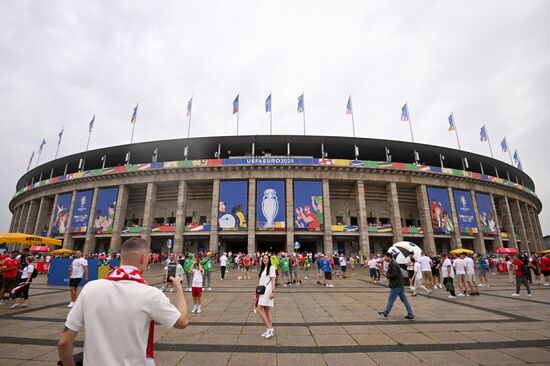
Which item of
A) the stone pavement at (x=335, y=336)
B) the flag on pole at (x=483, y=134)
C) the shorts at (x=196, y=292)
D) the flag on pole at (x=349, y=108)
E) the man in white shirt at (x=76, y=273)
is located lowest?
the stone pavement at (x=335, y=336)

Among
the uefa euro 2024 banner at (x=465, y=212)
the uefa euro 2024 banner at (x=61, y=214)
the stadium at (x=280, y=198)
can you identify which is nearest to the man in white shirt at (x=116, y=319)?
the stadium at (x=280, y=198)

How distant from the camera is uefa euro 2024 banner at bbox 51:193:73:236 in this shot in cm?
3611

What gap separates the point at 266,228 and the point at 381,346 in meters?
25.8

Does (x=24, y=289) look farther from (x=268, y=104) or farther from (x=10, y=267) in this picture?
(x=268, y=104)

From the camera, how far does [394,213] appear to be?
33.3 meters

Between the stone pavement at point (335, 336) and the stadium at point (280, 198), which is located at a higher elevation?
the stadium at point (280, 198)

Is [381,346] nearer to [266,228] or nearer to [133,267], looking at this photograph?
[133,267]

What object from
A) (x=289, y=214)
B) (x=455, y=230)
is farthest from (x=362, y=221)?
(x=455, y=230)

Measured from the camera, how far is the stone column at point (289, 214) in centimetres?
2994

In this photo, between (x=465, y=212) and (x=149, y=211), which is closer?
(x=149, y=211)

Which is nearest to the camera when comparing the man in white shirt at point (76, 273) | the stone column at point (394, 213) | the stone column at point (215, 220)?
the man in white shirt at point (76, 273)

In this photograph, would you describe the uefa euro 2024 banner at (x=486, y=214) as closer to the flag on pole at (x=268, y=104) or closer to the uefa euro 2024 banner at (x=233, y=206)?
the flag on pole at (x=268, y=104)

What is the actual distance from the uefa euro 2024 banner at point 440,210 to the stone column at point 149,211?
1448 inches

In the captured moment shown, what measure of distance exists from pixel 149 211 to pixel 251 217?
13.6m
